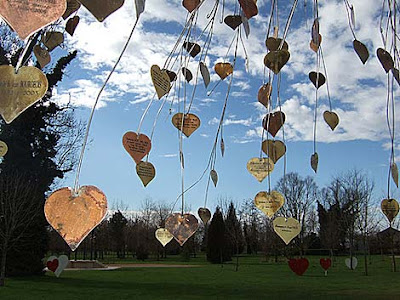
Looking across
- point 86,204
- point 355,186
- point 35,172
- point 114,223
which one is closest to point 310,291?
point 35,172

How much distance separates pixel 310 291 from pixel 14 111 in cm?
917

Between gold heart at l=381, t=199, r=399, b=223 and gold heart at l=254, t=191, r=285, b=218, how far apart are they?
16 centimetres

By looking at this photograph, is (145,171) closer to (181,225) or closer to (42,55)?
(181,225)

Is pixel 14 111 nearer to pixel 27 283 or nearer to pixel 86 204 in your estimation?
pixel 86 204

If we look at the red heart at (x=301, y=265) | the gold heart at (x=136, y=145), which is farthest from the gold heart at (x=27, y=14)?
the red heart at (x=301, y=265)

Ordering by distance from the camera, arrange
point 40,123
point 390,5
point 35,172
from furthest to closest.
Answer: point 35,172
point 40,123
point 390,5

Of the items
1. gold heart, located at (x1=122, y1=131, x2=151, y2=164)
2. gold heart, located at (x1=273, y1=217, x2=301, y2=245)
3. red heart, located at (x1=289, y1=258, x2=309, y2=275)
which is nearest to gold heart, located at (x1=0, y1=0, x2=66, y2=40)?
gold heart, located at (x1=122, y1=131, x2=151, y2=164)

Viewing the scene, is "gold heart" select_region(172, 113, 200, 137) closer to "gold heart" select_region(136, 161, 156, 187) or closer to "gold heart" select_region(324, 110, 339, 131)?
"gold heart" select_region(136, 161, 156, 187)

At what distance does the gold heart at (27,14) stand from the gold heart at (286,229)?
536mm

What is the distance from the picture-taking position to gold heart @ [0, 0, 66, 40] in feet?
1.13

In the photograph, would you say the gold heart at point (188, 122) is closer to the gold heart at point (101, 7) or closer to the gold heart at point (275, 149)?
the gold heart at point (275, 149)

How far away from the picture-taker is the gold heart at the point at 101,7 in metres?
0.34

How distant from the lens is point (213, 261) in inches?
896

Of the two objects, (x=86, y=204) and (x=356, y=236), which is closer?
(x=86, y=204)
